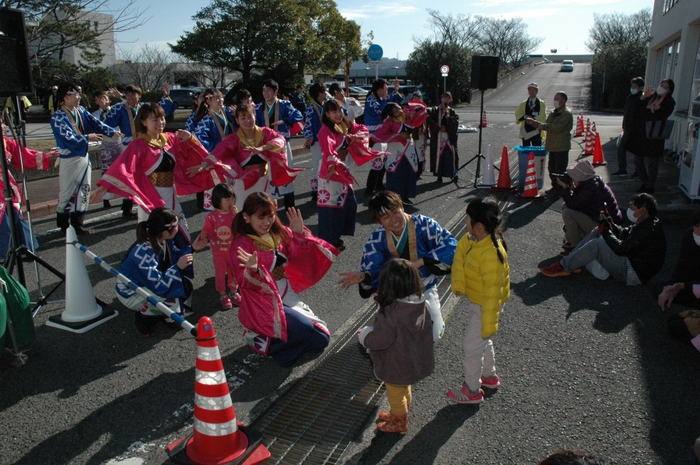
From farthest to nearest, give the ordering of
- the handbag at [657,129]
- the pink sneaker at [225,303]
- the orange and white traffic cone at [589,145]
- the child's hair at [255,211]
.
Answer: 1. the orange and white traffic cone at [589,145]
2. the handbag at [657,129]
3. the pink sneaker at [225,303]
4. the child's hair at [255,211]

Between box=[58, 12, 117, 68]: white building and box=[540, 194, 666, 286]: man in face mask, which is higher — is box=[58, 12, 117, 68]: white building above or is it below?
above

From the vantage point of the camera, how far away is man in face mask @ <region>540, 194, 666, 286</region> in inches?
206

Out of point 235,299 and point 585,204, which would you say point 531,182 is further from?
point 235,299

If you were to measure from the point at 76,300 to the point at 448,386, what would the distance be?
3.20 m

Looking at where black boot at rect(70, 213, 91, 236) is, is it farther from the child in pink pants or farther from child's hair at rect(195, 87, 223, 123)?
the child in pink pants

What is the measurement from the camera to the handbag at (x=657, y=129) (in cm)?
902

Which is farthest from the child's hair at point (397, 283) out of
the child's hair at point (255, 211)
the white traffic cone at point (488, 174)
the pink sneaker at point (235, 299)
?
the white traffic cone at point (488, 174)

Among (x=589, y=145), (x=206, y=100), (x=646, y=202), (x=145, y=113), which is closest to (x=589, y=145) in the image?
(x=589, y=145)

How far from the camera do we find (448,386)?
12.4ft

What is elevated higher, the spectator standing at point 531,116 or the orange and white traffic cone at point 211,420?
the spectator standing at point 531,116

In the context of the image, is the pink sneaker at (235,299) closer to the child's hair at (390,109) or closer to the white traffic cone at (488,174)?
the child's hair at (390,109)

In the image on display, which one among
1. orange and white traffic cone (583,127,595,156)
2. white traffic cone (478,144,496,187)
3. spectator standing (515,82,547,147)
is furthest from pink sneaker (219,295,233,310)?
orange and white traffic cone (583,127,595,156)

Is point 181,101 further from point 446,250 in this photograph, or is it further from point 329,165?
point 446,250

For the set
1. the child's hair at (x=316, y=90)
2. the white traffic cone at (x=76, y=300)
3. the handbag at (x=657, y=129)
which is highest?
the child's hair at (x=316, y=90)
